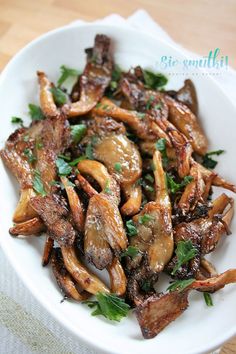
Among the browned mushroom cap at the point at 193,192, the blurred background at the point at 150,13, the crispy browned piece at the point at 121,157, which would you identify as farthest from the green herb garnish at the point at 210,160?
the blurred background at the point at 150,13

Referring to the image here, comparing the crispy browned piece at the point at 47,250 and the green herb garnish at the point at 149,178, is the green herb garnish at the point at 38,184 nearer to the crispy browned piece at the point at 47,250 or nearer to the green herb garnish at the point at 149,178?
the crispy browned piece at the point at 47,250

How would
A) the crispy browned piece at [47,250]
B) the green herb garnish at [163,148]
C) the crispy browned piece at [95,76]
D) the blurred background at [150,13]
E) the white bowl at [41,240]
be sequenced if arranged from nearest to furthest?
the white bowl at [41,240] < the crispy browned piece at [47,250] < the green herb garnish at [163,148] < the crispy browned piece at [95,76] < the blurred background at [150,13]

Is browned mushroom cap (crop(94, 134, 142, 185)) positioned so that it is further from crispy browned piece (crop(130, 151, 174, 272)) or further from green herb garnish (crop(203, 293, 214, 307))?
green herb garnish (crop(203, 293, 214, 307))

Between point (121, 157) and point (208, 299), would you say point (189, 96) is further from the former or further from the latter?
point (208, 299)

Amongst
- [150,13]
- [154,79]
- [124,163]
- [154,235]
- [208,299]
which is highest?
[150,13]

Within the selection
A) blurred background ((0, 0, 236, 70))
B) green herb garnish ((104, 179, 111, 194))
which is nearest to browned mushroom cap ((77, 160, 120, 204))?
green herb garnish ((104, 179, 111, 194))

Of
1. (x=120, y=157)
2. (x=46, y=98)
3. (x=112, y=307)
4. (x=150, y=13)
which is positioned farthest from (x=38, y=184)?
(x=150, y=13)

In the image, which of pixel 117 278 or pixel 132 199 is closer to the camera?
pixel 117 278
